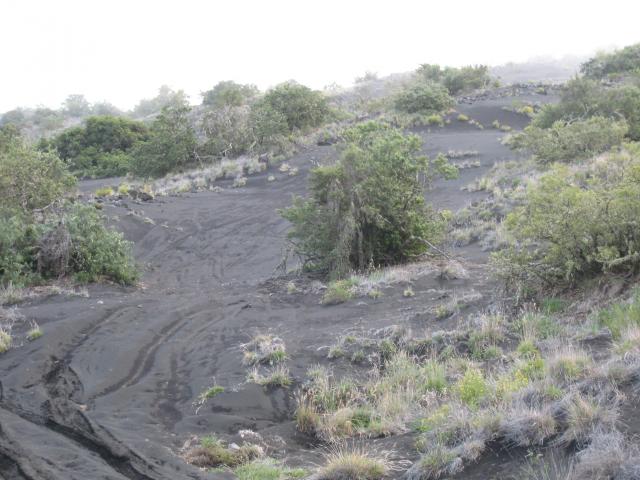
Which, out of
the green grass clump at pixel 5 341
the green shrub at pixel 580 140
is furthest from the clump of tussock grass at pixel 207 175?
the green grass clump at pixel 5 341

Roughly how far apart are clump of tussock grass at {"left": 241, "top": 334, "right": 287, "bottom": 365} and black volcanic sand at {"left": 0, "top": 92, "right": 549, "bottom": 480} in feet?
0.53

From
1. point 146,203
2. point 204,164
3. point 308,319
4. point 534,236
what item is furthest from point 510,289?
point 204,164

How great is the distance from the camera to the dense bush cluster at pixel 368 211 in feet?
50.4

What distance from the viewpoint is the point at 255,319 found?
39.4ft

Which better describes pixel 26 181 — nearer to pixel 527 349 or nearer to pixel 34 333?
pixel 34 333

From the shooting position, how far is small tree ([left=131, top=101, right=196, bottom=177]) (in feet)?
116

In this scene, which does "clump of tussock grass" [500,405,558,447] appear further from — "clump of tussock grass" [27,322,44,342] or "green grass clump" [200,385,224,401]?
"clump of tussock grass" [27,322,44,342]

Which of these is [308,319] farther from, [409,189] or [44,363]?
[409,189]

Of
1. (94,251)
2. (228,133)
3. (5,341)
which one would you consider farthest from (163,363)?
(228,133)

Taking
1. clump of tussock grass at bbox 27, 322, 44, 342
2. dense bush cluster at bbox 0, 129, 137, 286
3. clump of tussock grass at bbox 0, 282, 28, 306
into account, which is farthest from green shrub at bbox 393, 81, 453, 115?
clump of tussock grass at bbox 27, 322, 44, 342

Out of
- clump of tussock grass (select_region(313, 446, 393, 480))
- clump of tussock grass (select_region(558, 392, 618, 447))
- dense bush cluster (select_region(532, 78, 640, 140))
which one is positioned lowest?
clump of tussock grass (select_region(313, 446, 393, 480))

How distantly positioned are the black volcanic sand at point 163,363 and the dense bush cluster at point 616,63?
112ft

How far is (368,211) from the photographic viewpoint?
1513 cm

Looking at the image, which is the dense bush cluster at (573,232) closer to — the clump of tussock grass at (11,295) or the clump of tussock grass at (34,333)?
the clump of tussock grass at (34,333)
